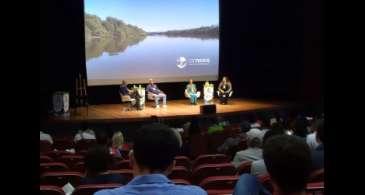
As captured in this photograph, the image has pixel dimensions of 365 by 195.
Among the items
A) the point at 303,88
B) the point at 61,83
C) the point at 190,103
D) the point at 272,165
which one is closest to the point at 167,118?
the point at 190,103

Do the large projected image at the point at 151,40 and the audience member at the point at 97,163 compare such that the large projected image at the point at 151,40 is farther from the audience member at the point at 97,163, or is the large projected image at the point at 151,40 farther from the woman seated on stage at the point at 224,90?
the audience member at the point at 97,163

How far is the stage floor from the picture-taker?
1086 cm

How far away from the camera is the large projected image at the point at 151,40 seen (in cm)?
1280

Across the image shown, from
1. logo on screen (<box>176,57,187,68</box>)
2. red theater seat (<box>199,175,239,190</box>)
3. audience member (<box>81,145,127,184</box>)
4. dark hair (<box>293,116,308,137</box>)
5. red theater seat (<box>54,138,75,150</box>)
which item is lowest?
red theater seat (<box>54,138,75,150</box>)

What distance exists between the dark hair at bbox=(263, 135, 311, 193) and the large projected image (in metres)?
11.1

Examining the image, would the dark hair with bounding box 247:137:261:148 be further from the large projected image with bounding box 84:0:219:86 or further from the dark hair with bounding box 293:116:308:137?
the large projected image with bounding box 84:0:219:86

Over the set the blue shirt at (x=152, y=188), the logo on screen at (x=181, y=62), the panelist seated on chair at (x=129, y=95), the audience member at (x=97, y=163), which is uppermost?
the logo on screen at (x=181, y=62)

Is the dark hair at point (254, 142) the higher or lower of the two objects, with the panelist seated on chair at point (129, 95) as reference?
lower

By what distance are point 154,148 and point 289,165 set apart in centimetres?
57

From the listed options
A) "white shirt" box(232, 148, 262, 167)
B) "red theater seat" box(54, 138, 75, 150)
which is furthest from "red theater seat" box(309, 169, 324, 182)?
"red theater seat" box(54, 138, 75, 150)

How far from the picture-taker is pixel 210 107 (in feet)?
36.6

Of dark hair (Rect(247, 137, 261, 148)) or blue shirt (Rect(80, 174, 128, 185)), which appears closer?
blue shirt (Rect(80, 174, 128, 185))

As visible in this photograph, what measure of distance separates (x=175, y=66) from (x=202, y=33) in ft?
3.83

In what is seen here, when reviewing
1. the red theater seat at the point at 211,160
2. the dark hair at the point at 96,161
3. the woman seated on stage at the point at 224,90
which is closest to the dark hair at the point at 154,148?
the dark hair at the point at 96,161
